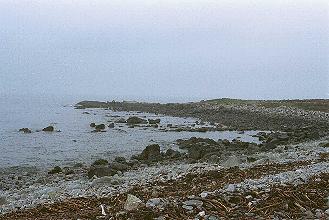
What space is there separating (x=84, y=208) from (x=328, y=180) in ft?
15.1

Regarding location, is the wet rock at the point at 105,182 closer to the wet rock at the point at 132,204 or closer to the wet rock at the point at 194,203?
the wet rock at the point at 132,204

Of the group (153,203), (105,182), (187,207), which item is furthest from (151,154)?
(187,207)

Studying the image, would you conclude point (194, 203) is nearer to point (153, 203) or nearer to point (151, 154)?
point (153, 203)

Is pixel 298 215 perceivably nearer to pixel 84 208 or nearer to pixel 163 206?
pixel 163 206

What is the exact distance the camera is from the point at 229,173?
35.3ft

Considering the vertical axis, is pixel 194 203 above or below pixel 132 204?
above

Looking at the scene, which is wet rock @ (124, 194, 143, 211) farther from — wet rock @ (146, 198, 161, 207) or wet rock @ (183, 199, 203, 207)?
wet rock @ (183, 199, 203, 207)

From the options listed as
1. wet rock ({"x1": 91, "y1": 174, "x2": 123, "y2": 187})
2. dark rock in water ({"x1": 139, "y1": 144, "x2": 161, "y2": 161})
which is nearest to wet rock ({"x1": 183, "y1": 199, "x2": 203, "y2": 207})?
wet rock ({"x1": 91, "y1": 174, "x2": 123, "y2": 187})

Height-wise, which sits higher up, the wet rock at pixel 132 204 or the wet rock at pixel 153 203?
the wet rock at pixel 153 203

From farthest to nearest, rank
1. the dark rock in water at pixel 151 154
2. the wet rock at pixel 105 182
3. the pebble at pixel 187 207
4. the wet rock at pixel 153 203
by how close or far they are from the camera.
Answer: the dark rock in water at pixel 151 154
the wet rock at pixel 105 182
the wet rock at pixel 153 203
the pebble at pixel 187 207

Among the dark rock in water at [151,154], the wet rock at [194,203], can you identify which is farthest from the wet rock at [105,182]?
the dark rock in water at [151,154]

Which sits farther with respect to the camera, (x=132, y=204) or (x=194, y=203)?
(x=132, y=204)

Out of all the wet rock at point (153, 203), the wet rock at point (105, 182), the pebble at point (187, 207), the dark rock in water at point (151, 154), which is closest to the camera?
the pebble at point (187, 207)

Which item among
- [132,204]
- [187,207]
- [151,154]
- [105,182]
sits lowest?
[151,154]
